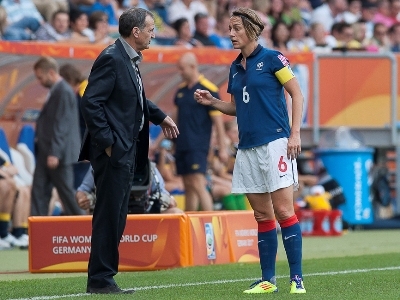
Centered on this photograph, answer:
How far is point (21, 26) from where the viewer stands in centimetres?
1650

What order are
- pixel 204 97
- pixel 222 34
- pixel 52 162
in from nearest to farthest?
pixel 204 97 < pixel 52 162 < pixel 222 34

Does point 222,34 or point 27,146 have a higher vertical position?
point 222,34

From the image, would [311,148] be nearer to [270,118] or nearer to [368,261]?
[368,261]

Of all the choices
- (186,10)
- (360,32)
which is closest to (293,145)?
(186,10)

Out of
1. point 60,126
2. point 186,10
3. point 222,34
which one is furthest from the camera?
point 222,34

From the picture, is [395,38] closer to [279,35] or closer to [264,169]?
[279,35]

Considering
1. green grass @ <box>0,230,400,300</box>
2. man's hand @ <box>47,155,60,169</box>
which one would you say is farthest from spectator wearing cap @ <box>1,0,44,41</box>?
green grass @ <box>0,230,400,300</box>

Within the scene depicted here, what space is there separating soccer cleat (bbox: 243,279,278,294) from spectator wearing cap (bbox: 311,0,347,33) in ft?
54.1

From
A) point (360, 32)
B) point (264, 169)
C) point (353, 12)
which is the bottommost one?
point (264, 169)

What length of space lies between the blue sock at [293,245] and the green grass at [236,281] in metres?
0.19

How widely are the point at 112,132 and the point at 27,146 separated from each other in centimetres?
811

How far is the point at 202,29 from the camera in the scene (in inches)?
775

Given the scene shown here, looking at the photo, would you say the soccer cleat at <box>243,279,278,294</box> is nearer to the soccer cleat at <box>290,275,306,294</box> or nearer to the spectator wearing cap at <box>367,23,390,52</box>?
the soccer cleat at <box>290,275,306,294</box>

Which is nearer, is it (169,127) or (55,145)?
(169,127)
